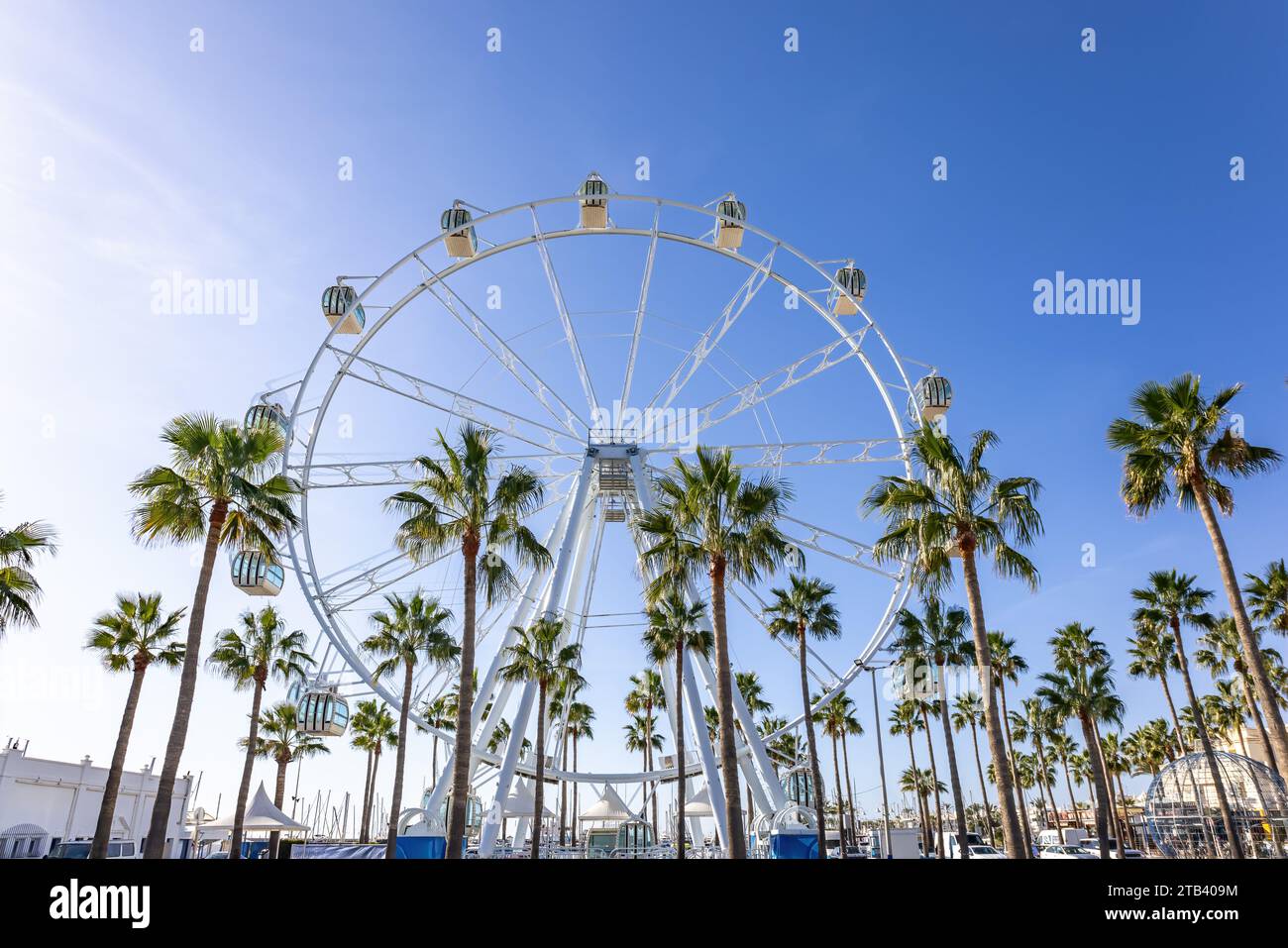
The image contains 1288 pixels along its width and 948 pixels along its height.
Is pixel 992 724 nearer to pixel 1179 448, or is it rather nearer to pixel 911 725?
pixel 1179 448

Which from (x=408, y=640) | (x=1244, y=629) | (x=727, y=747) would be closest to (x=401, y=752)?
(x=408, y=640)

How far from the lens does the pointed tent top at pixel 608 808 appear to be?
40.0 meters

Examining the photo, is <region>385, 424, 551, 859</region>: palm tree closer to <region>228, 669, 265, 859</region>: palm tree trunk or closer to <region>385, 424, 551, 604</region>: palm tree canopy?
<region>385, 424, 551, 604</region>: palm tree canopy

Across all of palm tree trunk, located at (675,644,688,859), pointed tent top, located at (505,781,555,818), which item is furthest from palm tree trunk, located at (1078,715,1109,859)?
pointed tent top, located at (505,781,555,818)

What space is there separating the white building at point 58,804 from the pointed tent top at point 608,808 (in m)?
17.5

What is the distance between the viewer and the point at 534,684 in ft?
90.4

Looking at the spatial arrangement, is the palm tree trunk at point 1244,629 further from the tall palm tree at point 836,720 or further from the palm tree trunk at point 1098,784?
the tall palm tree at point 836,720

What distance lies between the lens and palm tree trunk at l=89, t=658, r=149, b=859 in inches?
816

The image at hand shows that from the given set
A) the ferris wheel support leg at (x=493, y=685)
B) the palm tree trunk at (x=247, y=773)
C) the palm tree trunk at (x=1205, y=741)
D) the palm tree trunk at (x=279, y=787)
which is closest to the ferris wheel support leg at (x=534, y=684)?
the ferris wheel support leg at (x=493, y=685)

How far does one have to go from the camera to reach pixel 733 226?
28.9 meters

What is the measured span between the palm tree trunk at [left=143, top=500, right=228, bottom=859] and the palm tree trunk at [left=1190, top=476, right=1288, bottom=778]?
21.6m

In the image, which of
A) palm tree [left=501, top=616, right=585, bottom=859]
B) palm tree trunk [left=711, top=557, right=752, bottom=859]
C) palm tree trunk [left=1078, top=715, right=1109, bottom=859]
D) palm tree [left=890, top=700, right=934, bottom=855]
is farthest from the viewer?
palm tree [left=890, top=700, right=934, bottom=855]
